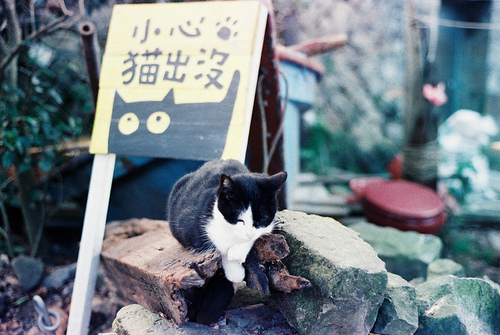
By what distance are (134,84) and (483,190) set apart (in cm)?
390

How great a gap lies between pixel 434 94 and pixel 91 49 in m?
2.77

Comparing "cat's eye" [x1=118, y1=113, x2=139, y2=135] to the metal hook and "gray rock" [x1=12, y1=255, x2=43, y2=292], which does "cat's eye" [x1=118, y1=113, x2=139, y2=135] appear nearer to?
the metal hook

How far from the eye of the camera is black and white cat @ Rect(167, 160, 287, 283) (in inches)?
46.5

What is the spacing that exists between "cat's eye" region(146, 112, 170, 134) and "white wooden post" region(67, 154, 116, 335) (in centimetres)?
24

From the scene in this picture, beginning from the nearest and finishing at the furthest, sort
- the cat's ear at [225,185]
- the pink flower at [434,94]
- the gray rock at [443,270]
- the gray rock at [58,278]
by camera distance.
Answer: the cat's ear at [225,185], the gray rock at [443,270], the gray rock at [58,278], the pink flower at [434,94]

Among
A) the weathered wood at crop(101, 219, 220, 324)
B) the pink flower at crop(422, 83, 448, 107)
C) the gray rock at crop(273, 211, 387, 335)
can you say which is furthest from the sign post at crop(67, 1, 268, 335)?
the pink flower at crop(422, 83, 448, 107)

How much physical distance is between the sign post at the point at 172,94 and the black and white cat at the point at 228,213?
23cm

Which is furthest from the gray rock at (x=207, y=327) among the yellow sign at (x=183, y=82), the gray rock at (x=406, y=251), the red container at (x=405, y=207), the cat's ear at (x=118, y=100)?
the red container at (x=405, y=207)

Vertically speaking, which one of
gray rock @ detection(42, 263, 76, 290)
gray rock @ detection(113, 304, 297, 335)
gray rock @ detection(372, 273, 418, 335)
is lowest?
gray rock @ detection(42, 263, 76, 290)

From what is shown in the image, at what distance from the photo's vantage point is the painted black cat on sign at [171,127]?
1.60 metres

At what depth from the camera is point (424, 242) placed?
2.44 m

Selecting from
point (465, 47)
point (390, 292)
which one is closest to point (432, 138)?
point (465, 47)

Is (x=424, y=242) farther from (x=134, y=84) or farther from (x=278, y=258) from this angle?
(x=134, y=84)

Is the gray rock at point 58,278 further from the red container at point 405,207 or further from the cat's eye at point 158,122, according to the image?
the red container at point 405,207
